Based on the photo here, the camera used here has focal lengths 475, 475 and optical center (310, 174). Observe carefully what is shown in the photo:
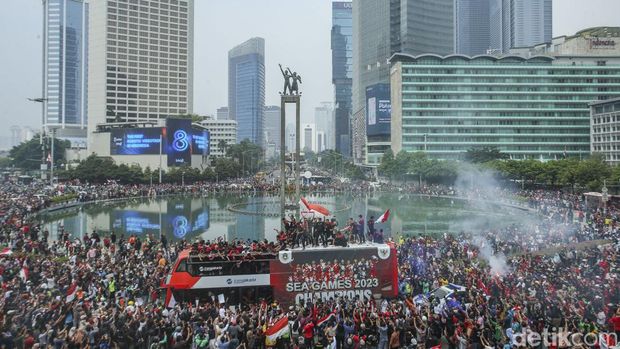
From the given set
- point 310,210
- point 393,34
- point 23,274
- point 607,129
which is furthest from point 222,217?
point 393,34

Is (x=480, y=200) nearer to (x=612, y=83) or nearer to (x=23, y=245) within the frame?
(x=23, y=245)

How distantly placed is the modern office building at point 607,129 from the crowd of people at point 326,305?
222 feet

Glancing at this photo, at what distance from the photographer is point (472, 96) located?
107 meters

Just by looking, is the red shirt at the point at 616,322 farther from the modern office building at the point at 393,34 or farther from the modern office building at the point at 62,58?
the modern office building at the point at 62,58

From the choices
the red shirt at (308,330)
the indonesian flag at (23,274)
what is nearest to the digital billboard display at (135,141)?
the indonesian flag at (23,274)

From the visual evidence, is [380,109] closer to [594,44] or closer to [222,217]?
[594,44]

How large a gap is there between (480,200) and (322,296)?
157ft

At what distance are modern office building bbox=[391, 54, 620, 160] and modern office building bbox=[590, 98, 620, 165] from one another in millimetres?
12361

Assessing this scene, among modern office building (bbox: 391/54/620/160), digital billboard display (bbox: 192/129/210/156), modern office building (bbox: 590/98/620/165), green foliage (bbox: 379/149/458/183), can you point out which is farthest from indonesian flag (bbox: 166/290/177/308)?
modern office building (bbox: 391/54/620/160)

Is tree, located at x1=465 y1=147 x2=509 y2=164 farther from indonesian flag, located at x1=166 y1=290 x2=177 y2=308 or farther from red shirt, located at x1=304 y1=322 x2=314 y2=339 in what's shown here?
red shirt, located at x1=304 y1=322 x2=314 y2=339

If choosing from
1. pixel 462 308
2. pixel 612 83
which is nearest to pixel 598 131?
pixel 612 83

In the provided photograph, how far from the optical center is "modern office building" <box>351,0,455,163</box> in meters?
148

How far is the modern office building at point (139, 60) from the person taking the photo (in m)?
129

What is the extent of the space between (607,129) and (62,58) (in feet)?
560
